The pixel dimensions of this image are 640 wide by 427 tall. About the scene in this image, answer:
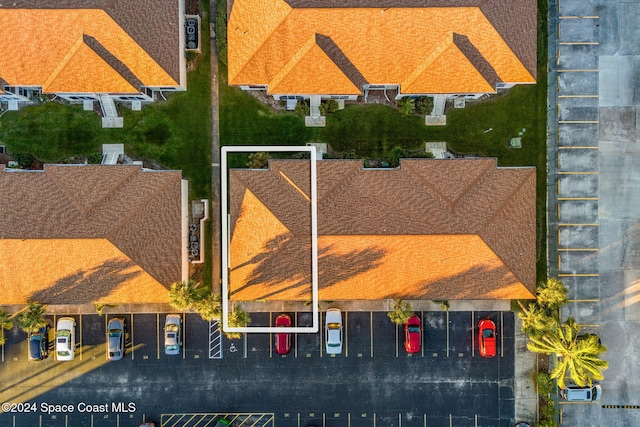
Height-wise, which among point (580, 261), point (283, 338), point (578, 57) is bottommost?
point (283, 338)

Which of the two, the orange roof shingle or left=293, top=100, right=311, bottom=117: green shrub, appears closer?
the orange roof shingle

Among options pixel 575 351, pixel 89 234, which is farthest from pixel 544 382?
pixel 89 234

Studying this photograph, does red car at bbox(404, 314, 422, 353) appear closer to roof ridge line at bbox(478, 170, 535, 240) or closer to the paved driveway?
roof ridge line at bbox(478, 170, 535, 240)

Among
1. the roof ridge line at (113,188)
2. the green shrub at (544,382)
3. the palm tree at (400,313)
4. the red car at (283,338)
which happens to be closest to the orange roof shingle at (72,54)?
the roof ridge line at (113,188)

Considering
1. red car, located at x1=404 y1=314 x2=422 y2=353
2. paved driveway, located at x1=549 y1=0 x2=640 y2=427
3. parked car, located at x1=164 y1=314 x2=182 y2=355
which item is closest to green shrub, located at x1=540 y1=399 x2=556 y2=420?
paved driveway, located at x1=549 y1=0 x2=640 y2=427

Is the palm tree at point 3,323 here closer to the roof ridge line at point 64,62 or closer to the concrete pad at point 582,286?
the roof ridge line at point 64,62

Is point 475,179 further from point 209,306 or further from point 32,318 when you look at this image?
point 32,318

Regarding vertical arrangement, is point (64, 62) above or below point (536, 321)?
above
